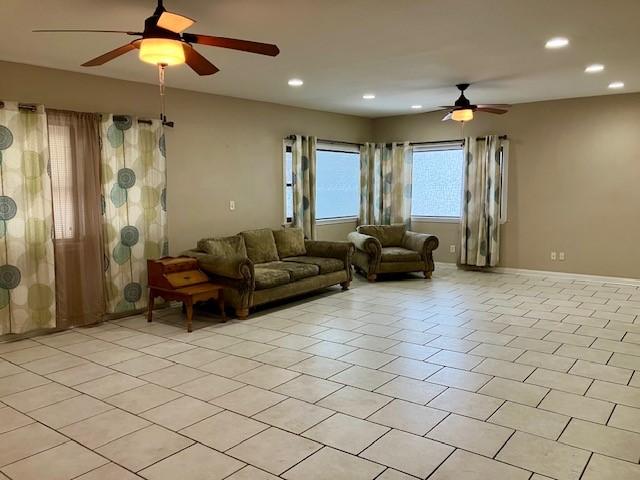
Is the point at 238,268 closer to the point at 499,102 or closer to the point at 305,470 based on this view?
the point at 305,470

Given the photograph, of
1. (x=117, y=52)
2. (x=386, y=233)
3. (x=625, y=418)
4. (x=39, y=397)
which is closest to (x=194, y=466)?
(x=39, y=397)

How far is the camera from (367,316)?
5398 millimetres

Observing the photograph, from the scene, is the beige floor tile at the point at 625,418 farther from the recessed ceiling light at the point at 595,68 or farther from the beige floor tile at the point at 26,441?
the recessed ceiling light at the point at 595,68

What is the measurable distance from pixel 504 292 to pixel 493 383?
323 centimetres

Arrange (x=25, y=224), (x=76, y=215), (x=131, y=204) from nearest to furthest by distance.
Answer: (x=25, y=224)
(x=76, y=215)
(x=131, y=204)

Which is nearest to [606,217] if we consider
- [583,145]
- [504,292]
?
[583,145]

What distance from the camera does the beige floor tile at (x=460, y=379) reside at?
3.52m

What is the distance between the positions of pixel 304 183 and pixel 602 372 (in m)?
4.89

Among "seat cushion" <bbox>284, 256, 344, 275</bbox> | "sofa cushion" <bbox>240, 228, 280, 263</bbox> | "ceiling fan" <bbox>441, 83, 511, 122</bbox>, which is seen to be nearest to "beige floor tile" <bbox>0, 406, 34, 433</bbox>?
"sofa cushion" <bbox>240, 228, 280, 263</bbox>

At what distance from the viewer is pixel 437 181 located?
8586mm

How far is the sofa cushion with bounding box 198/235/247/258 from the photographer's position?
5.65 meters

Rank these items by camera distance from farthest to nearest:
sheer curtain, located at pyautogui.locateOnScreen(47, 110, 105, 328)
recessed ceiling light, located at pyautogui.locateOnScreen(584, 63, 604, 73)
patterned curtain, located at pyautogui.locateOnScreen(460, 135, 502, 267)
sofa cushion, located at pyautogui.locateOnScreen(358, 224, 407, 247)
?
sofa cushion, located at pyautogui.locateOnScreen(358, 224, 407, 247) → patterned curtain, located at pyautogui.locateOnScreen(460, 135, 502, 267) → recessed ceiling light, located at pyautogui.locateOnScreen(584, 63, 604, 73) → sheer curtain, located at pyautogui.locateOnScreen(47, 110, 105, 328)

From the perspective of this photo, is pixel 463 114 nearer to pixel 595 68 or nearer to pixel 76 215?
pixel 595 68

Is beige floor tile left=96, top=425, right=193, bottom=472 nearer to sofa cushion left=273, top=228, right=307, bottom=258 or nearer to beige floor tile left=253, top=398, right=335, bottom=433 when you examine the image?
beige floor tile left=253, top=398, right=335, bottom=433
